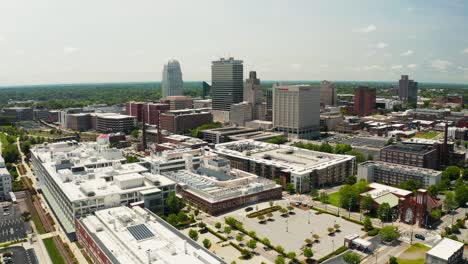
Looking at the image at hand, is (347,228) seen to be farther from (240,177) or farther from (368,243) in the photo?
(240,177)

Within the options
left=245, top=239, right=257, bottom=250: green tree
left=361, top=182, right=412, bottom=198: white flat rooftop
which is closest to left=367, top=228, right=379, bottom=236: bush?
left=361, top=182, right=412, bottom=198: white flat rooftop

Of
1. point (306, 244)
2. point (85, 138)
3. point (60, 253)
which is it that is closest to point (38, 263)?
point (60, 253)

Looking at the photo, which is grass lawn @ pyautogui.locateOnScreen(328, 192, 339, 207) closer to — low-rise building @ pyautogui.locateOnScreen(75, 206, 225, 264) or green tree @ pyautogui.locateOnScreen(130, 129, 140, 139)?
low-rise building @ pyautogui.locateOnScreen(75, 206, 225, 264)

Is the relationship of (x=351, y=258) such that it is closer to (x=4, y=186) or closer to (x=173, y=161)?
(x=173, y=161)

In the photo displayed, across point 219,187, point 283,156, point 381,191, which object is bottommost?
point 381,191

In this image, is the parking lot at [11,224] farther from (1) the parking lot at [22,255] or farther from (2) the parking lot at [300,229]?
(2) the parking lot at [300,229]

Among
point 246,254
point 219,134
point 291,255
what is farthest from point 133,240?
point 219,134

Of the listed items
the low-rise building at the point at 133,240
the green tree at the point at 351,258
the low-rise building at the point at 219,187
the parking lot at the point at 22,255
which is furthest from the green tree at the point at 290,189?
the parking lot at the point at 22,255

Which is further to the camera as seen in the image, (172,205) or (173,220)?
(172,205)

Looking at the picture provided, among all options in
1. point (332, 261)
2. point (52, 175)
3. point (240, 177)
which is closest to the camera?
point (332, 261)
